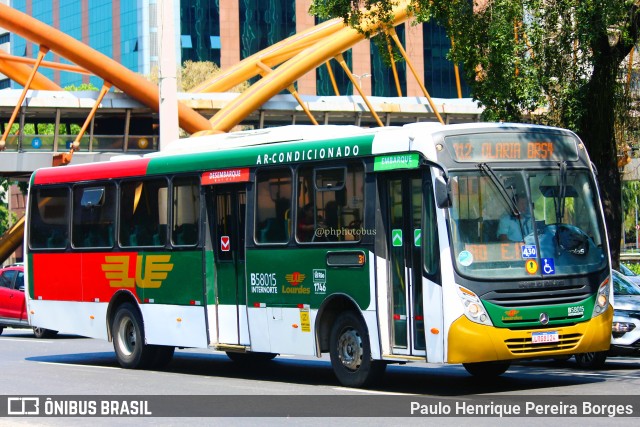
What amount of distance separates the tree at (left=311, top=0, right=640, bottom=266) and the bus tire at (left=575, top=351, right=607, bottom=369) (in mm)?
3802

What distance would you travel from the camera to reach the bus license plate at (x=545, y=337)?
13.2 meters

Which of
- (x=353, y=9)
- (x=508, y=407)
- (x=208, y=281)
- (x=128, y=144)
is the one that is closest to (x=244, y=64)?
(x=128, y=144)

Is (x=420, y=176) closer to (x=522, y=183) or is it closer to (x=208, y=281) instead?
(x=522, y=183)

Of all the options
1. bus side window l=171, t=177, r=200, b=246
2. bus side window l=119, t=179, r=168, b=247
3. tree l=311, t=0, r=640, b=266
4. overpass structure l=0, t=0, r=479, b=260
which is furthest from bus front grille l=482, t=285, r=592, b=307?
overpass structure l=0, t=0, r=479, b=260

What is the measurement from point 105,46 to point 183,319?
316 ft

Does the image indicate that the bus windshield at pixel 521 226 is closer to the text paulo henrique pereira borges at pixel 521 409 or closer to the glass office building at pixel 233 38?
the text paulo henrique pereira borges at pixel 521 409

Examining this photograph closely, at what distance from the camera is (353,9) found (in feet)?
67.8

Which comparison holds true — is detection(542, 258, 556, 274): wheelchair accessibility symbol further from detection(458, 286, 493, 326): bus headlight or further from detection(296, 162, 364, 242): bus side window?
detection(296, 162, 364, 242): bus side window

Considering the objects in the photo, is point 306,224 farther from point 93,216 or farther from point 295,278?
point 93,216

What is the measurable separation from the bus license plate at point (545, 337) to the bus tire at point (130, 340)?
23.5ft

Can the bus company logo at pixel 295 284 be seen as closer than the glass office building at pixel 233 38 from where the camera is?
Yes

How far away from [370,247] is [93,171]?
6.93m

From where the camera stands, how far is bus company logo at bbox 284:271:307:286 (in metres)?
15.2

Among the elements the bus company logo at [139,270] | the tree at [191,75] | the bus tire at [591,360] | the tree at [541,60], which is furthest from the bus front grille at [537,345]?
the tree at [191,75]
